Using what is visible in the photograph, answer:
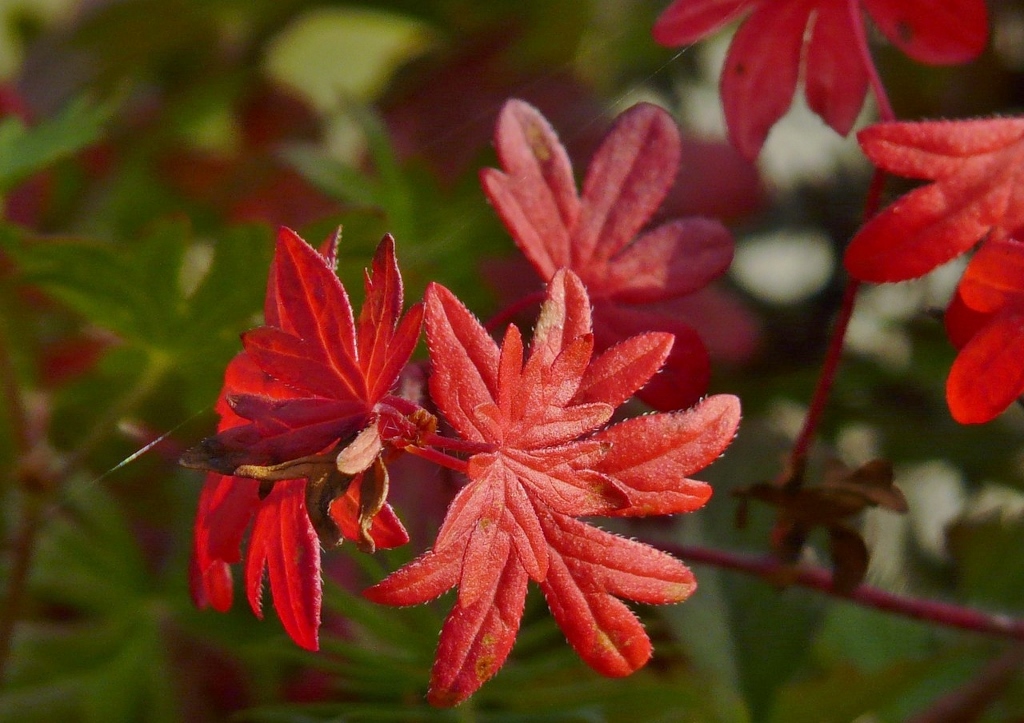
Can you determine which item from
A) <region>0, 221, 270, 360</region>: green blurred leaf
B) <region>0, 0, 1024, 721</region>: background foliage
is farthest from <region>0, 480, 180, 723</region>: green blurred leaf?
<region>0, 221, 270, 360</region>: green blurred leaf

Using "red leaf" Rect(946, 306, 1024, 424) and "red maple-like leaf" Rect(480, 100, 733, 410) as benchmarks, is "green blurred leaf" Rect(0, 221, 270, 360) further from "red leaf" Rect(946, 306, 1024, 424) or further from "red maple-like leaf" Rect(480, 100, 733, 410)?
"red leaf" Rect(946, 306, 1024, 424)

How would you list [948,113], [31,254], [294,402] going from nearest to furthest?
[294,402] < [31,254] < [948,113]

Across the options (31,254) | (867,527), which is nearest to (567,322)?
(31,254)

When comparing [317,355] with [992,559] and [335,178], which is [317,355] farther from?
[992,559]

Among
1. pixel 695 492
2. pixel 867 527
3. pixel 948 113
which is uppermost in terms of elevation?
pixel 695 492

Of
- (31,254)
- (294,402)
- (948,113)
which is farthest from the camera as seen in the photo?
(948,113)

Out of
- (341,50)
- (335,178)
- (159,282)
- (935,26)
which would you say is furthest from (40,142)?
(341,50)

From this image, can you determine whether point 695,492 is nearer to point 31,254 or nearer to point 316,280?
point 316,280


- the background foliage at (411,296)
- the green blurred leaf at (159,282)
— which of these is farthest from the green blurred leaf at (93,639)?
the green blurred leaf at (159,282)
